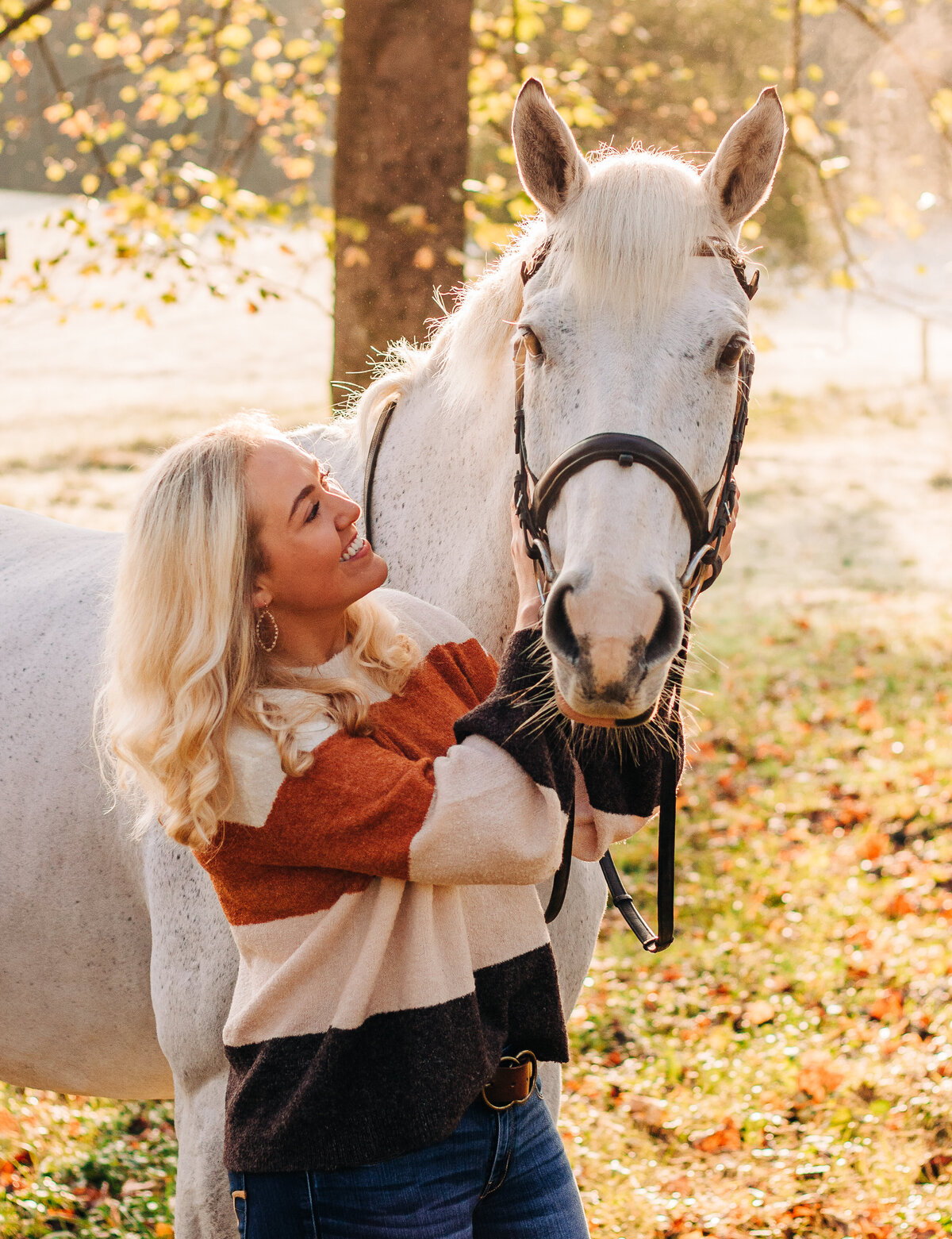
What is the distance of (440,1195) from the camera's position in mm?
1559

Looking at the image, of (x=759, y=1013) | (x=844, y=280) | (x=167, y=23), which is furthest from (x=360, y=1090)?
(x=167, y=23)

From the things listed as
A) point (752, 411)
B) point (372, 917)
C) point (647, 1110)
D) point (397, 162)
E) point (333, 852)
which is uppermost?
point (397, 162)

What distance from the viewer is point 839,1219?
304cm

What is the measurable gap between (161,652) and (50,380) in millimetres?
23864

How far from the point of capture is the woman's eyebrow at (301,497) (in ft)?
5.43

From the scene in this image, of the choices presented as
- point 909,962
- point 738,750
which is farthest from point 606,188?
point 738,750

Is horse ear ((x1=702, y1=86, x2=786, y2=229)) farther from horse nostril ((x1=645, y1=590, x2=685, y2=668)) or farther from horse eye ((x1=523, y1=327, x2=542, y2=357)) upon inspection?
horse nostril ((x1=645, y1=590, x2=685, y2=668))

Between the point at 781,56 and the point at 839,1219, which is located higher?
the point at 781,56

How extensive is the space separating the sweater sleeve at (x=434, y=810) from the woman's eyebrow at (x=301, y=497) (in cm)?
35

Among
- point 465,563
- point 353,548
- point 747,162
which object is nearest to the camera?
point 353,548

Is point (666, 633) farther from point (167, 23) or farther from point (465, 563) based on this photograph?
point (167, 23)

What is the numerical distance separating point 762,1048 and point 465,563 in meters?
2.79

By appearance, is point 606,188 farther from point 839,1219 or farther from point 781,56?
point 781,56

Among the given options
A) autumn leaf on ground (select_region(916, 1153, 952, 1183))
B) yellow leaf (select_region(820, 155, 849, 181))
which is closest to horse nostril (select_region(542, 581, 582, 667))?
autumn leaf on ground (select_region(916, 1153, 952, 1183))
